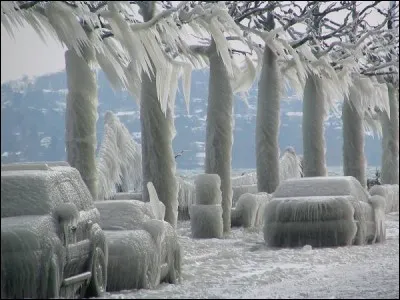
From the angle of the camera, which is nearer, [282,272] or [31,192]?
[31,192]

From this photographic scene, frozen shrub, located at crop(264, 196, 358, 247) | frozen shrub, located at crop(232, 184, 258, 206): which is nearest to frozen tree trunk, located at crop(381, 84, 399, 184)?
frozen shrub, located at crop(232, 184, 258, 206)

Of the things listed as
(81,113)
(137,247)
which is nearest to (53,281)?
(137,247)

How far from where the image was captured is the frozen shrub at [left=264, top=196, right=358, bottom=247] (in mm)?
20344

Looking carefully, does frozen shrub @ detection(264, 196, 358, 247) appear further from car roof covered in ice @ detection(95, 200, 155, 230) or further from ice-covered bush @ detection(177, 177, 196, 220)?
ice-covered bush @ detection(177, 177, 196, 220)

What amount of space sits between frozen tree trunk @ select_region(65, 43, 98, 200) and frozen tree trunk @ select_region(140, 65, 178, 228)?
204 centimetres

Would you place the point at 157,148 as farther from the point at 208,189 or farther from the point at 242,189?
the point at 242,189

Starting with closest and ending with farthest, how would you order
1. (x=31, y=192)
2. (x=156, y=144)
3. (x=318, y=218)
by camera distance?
(x=31, y=192), (x=318, y=218), (x=156, y=144)

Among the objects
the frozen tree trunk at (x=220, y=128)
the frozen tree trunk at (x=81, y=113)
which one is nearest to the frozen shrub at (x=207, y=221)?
the frozen tree trunk at (x=220, y=128)

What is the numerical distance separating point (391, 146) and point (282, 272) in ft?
93.4

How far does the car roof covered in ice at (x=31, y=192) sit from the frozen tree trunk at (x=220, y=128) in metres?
14.0

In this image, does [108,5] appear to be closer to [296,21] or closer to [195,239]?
[195,239]

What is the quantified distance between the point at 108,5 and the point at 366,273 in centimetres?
798

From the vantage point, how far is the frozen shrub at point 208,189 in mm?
24688

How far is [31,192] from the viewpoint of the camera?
37.3 ft
